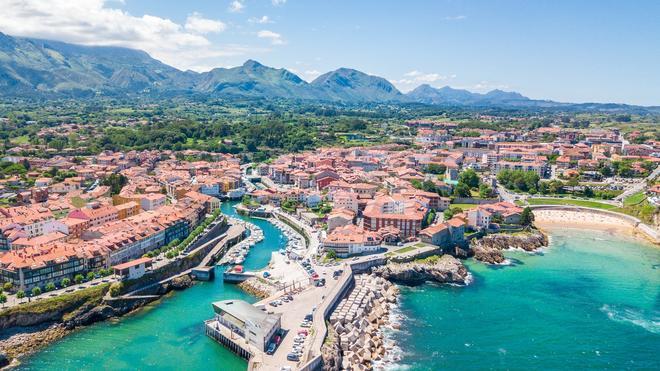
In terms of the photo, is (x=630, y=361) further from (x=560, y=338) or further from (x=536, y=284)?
(x=536, y=284)

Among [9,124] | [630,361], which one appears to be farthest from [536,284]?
[9,124]

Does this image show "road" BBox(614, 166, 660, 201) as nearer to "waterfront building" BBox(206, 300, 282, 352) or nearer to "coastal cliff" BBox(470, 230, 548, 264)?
"coastal cliff" BBox(470, 230, 548, 264)

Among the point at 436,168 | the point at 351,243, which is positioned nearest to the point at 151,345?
the point at 351,243

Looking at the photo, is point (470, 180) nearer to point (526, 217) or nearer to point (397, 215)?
point (526, 217)

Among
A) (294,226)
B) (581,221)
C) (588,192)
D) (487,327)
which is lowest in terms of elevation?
(487,327)

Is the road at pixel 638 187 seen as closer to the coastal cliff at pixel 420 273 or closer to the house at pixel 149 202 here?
the coastal cliff at pixel 420 273

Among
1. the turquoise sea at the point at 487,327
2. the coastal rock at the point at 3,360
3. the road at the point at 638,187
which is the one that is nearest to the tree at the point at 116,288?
the turquoise sea at the point at 487,327

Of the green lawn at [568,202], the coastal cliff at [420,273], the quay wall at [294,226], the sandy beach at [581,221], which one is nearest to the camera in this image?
the coastal cliff at [420,273]
